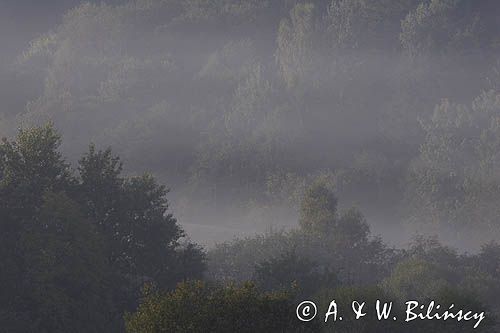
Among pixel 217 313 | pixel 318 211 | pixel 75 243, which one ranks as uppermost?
pixel 318 211

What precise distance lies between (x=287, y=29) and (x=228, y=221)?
39.6 metres

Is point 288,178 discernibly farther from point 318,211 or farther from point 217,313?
point 217,313

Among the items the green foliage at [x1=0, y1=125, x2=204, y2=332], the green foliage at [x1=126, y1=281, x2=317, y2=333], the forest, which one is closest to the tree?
the forest

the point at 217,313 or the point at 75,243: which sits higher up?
the point at 75,243

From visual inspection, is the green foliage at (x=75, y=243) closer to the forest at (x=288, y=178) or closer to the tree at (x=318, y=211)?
the forest at (x=288, y=178)

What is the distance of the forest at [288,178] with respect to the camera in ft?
177

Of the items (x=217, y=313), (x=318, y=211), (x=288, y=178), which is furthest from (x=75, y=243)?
(x=288, y=178)

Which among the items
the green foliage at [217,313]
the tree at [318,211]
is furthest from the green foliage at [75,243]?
the tree at [318,211]

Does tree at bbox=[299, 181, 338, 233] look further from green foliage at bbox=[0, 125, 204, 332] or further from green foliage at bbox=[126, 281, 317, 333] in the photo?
green foliage at bbox=[126, 281, 317, 333]

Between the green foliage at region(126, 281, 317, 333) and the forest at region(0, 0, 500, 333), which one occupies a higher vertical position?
the forest at region(0, 0, 500, 333)

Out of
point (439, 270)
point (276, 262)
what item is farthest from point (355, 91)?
point (276, 262)

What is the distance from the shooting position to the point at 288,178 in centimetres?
16275

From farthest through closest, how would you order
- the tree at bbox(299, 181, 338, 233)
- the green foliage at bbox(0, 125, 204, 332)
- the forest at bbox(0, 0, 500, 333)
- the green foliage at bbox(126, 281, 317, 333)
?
1. the tree at bbox(299, 181, 338, 233)
2. the forest at bbox(0, 0, 500, 333)
3. the green foliage at bbox(0, 125, 204, 332)
4. the green foliage at bbox(126, 281, 317, 333)

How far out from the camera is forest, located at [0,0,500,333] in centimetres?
5409
